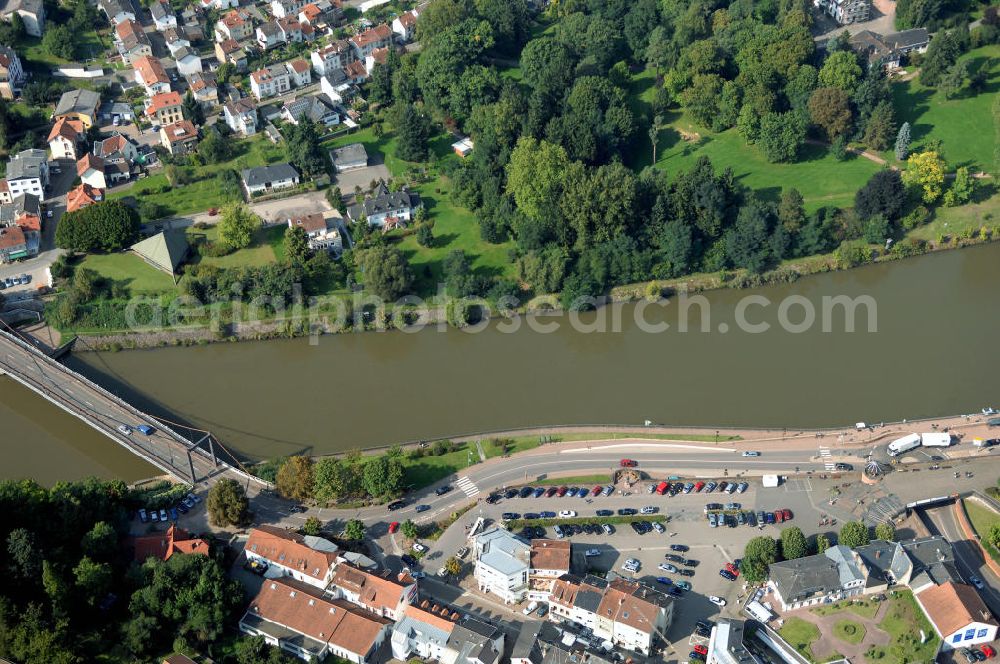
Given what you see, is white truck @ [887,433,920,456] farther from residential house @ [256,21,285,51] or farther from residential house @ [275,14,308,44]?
residential house @ [256,21,285,51]

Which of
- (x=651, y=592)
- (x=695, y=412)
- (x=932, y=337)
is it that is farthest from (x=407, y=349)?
(x=932, y=337)

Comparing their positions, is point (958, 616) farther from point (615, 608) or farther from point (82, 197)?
point (82, 197)

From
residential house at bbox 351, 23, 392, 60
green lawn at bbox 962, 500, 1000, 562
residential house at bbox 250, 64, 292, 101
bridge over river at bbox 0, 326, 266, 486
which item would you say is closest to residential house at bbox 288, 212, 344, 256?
bridge over river at bbox 0, 326, 266, 486

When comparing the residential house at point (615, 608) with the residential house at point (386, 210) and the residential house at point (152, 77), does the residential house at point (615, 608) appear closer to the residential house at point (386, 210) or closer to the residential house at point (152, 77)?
the residential house at point (386, 210)

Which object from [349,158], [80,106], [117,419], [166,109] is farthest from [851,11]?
[117,419]

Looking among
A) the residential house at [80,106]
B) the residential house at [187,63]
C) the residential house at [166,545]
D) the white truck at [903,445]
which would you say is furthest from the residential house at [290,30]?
the white truck at [903,445]

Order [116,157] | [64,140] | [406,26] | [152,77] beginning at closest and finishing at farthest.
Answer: [116,157]
[64,140]
[152,77]
[406,26]

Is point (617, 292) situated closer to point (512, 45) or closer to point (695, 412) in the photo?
point (695, 412)
